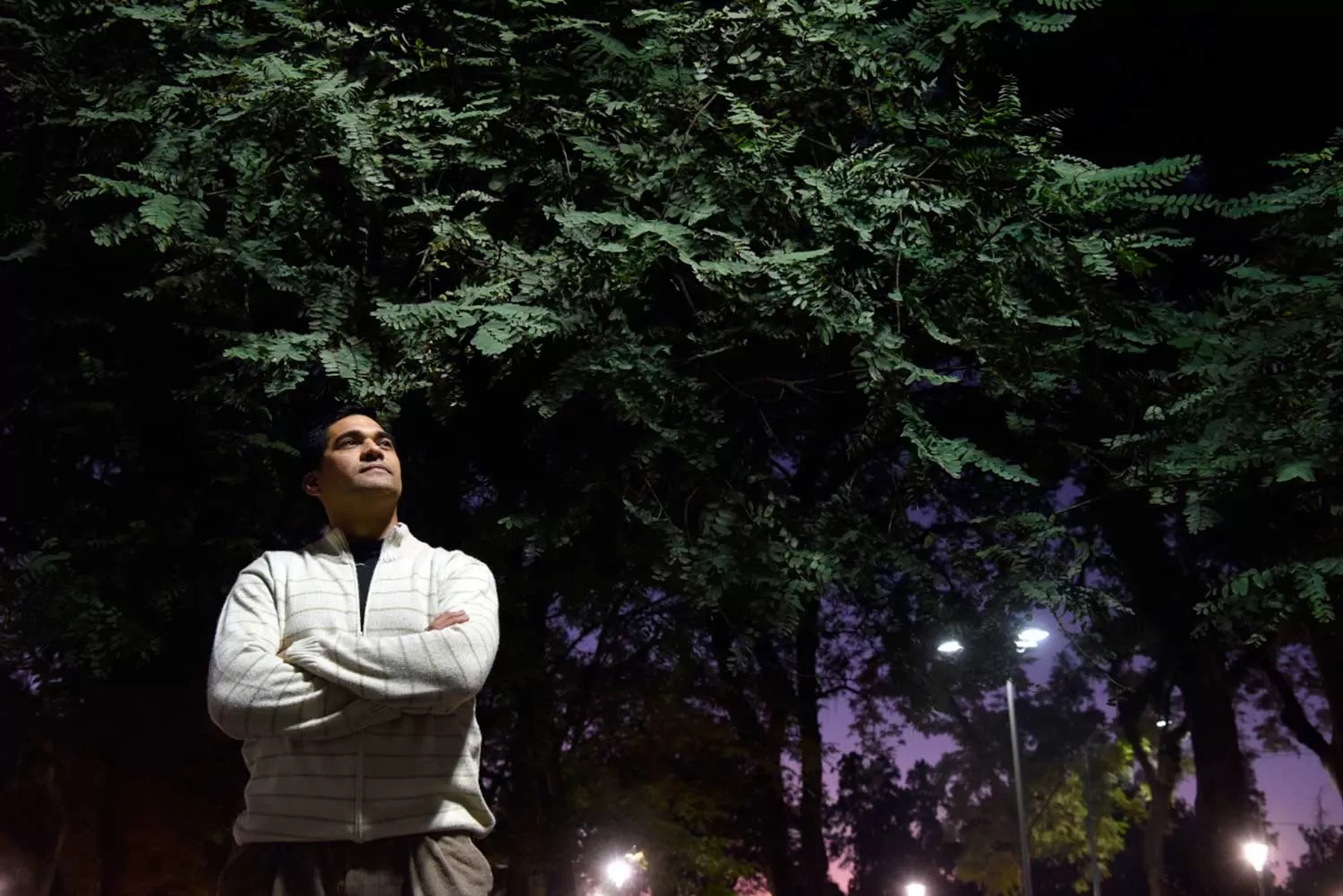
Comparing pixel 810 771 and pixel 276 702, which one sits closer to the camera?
pixel 276 702

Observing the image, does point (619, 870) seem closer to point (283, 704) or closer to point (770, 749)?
point (770, 749)

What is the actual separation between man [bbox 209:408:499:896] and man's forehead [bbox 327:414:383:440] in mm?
518

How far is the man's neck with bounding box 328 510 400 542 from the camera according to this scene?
4023 millimetres

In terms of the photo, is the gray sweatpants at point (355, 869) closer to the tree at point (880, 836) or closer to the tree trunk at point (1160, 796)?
the tree trunk at point (1160, 796)

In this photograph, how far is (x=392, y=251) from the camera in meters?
7.02

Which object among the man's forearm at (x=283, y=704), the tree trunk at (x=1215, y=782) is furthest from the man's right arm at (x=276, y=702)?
the tree trunk at (x=1215, y=782)

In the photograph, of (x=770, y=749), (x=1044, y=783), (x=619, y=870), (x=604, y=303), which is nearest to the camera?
(x=604, y=303)

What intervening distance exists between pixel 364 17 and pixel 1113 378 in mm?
5282

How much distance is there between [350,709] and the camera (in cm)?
346

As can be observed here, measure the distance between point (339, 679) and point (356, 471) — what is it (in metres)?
0.81

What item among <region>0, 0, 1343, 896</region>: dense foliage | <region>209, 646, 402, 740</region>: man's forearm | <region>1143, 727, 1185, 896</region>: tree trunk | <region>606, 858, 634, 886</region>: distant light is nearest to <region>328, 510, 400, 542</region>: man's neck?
<region>209, 646, 402, 740</region>: man's forearm

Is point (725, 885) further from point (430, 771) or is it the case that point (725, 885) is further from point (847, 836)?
point (847, 836)

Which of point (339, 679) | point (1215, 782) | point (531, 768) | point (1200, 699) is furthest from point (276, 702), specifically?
point (1200, 699)

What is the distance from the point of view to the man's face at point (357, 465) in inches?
157
